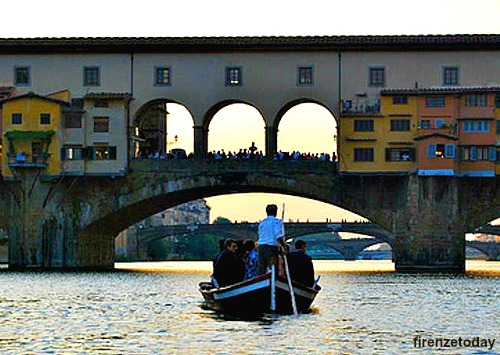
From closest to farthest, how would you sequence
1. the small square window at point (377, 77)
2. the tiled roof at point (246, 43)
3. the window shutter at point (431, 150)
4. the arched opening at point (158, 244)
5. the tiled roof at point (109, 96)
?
1. the window shutter at point (431, 150)
2. the tiled roof at point (246, 43)
3. the small square window at point (377, 77)
4. the tiled roof at point (109, 96)
5. the arched opening at point (158, 244)

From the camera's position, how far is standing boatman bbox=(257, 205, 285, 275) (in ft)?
112

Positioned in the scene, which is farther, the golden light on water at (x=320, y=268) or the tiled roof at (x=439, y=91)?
the golden light on water at (x=320, y=268)

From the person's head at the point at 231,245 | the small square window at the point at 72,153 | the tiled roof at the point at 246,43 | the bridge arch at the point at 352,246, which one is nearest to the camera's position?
the person's head at the point at 231,245

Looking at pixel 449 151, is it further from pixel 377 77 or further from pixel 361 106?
pixel 377 77

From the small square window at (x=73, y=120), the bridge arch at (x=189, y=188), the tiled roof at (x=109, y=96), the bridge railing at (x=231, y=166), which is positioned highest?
the tiled roof at (x=109, y=96)

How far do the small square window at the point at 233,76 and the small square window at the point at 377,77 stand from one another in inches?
320

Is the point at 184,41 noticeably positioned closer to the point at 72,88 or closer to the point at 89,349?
the point at 72,88

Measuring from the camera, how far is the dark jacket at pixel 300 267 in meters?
36.7

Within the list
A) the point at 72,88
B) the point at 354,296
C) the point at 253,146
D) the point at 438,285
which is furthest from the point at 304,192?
the point at 354,296

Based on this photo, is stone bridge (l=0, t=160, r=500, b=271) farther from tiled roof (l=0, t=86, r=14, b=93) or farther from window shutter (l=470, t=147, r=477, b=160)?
tiled roof (l=0, t=86, r=14, b=93)

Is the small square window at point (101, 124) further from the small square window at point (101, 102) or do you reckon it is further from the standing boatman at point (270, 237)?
the standing boatman at point (270, 237)

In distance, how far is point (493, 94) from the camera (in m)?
77.8

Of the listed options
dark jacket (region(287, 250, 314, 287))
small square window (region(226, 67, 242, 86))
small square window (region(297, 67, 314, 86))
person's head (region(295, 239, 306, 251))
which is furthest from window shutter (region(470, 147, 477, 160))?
person's head (region(295, 239, 306, 251))

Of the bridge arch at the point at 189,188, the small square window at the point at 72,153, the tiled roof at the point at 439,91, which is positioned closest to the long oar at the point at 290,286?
the bridge arch at the point at 189,188
